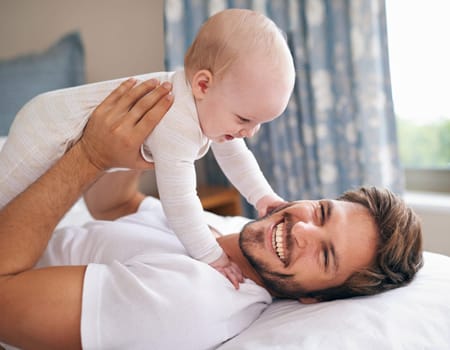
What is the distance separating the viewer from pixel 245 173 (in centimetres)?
145

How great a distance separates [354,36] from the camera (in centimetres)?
228

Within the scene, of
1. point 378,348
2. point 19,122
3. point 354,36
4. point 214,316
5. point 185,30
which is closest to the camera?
point 378,348

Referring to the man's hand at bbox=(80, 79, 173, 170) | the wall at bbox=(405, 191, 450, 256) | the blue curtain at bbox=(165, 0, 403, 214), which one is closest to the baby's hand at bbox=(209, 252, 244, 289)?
the man's hand at bbox=(80, 79, 173, 170)

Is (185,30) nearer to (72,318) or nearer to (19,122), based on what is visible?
(19,122)

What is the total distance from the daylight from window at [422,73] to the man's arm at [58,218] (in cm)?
175

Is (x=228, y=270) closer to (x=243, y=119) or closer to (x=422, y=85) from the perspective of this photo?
(x=243, y=119)

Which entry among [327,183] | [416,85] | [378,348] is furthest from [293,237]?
[416,85]

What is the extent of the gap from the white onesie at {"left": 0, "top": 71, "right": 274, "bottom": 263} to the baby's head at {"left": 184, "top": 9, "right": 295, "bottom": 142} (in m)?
0.07

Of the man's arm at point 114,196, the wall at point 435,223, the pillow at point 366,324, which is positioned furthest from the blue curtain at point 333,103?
the pillow at point 366,324

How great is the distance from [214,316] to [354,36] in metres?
1.65

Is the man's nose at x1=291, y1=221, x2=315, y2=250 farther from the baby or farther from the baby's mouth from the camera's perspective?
the baby

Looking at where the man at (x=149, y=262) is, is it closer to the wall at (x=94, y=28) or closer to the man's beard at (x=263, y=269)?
the man's beard at (x=263, y=269)

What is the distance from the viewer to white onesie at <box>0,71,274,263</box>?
1.16 m

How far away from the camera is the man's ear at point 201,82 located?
3.63 ft
